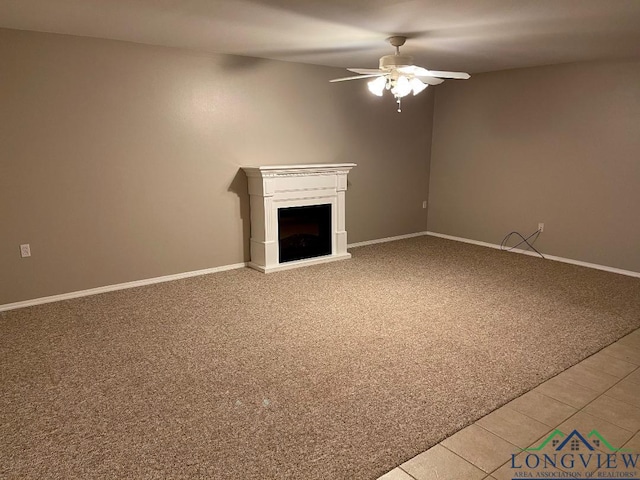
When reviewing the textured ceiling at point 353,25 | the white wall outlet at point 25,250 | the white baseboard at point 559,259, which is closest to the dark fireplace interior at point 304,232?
the textured ceiling at point 353,25

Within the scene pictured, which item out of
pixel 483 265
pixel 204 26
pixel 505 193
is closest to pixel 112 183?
pixel 204 26

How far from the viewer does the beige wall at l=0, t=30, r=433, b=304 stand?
3770mm

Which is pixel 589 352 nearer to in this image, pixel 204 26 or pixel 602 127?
pixel 602 127

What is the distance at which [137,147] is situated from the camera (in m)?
4.27

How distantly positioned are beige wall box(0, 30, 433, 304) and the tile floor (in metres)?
3.35

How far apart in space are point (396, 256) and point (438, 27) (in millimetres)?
2778

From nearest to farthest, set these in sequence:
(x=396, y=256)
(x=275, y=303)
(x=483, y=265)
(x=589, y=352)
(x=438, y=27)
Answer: (x=589, y=352)
(x=438, y=27)
(x=275, y=303)
(x=483, y=265)
(x=396, y=256)

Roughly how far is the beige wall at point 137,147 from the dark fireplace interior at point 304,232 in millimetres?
443

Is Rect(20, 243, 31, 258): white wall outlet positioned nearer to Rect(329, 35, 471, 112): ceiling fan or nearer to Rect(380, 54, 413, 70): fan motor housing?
Rect(329, 35, 471, 112): ceiling fan

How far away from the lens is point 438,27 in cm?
341

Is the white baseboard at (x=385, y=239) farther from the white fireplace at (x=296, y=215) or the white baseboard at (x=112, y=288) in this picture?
the white baseboard at (x=112, y=288)

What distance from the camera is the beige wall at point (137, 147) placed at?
3770mm

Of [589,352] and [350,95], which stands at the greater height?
[350,95]

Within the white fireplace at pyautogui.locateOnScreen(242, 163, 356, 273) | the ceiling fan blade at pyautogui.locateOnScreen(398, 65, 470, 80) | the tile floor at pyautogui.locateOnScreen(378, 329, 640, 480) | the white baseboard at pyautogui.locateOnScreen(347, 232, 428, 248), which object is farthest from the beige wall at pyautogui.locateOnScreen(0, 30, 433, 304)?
the tile floor at pyautogui.locateOnScreen(378, 329, 640, 480)
